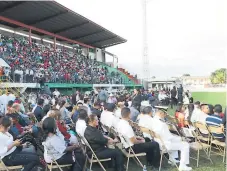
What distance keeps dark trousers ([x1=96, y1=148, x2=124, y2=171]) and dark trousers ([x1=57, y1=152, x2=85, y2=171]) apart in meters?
0.30

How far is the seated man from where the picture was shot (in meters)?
5.43

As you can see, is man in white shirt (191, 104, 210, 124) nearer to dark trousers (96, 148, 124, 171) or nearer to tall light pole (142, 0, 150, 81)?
dark trousers (96, 148, 124, 171)

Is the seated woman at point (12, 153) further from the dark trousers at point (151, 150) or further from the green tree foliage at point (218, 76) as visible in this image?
the green tree foliage at point (218, 76)

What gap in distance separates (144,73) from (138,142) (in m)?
42.3

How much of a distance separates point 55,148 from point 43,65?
18.2 metres

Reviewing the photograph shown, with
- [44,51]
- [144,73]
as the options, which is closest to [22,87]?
[44,51]

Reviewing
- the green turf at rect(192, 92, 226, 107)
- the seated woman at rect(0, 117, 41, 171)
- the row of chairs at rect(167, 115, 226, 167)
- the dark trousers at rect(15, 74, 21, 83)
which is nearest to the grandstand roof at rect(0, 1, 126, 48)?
the dark trousers at rect(15, 74, 21, 83)

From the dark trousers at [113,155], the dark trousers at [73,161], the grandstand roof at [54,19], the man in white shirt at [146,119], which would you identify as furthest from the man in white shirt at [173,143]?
the grandstand roof at [54,19]

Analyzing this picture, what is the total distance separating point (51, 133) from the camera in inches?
186

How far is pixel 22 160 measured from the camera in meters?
4.73

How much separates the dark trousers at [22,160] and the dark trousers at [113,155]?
1.06 m

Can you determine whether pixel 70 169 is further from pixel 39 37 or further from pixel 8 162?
pixel 39 37

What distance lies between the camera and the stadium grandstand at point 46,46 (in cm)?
1877

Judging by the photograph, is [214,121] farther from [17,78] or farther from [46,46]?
[46,46]
